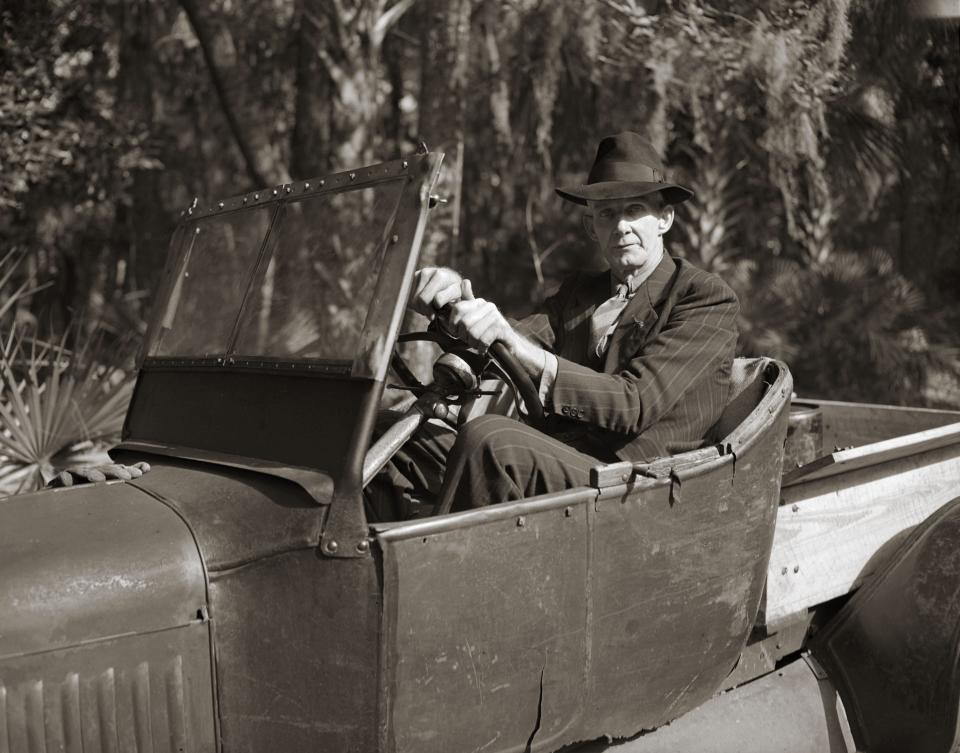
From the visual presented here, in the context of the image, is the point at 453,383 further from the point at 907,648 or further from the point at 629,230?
the point at 907,648

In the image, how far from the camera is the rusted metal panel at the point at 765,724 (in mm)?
2684

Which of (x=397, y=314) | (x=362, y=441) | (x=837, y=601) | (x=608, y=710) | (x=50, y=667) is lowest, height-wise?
(x=837, y=601)

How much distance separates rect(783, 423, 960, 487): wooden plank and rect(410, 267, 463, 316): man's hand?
1.17 meters

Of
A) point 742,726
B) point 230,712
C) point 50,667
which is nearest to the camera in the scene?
point 50,667

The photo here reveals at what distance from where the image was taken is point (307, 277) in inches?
102

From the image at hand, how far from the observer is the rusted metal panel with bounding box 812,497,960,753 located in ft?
9.18

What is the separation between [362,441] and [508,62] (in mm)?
6592

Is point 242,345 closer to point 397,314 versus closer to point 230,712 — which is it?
point 397,314

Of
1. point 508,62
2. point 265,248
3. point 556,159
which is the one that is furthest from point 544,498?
point 556,159

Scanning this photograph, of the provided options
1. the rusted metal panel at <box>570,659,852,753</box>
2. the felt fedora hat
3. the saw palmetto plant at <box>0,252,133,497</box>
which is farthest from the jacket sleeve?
the saw palmetto plant at <box>0,252,133,497</box>

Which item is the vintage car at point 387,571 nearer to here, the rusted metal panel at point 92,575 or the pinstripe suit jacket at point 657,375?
the rusted metal panel at point 92,575

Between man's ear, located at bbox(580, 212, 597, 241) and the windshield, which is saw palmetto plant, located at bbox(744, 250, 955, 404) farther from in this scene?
the windshield

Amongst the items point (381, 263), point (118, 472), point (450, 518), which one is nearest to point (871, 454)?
point (450, 518)

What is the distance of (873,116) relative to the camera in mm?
7879
